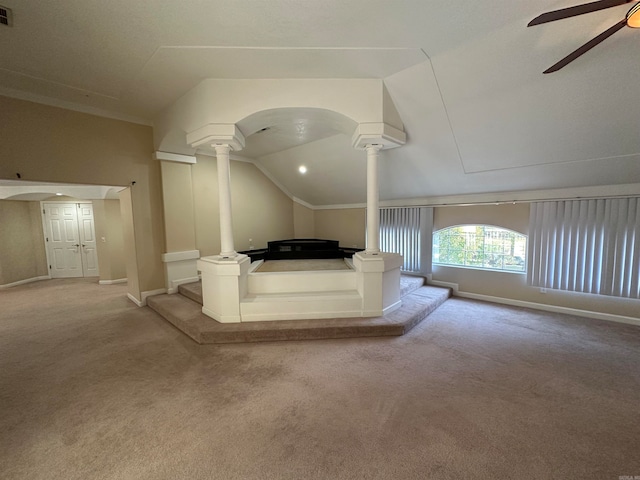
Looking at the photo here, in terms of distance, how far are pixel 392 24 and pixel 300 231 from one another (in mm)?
5126

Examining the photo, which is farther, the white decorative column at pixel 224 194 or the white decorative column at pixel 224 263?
the white decorative column at pixel 224 194

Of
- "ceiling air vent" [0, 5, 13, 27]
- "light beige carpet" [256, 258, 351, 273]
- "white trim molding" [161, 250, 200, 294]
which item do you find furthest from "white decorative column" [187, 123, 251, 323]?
"ceiling air vent" [0, 5, 13, 27]

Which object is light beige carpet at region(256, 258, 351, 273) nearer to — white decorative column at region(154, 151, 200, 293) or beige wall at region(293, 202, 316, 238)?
white decorative column at region(154, 151, 200, 293)

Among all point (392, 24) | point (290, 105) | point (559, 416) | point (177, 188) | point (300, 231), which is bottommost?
point (559, 416)

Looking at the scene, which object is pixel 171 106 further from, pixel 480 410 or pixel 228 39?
pixel 480 410

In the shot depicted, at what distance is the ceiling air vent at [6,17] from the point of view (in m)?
2.07

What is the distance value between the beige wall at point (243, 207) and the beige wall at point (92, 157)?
70cm

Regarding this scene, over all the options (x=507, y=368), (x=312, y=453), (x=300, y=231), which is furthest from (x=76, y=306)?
(x=507, y=368)

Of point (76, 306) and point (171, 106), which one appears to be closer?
point (171, 106)

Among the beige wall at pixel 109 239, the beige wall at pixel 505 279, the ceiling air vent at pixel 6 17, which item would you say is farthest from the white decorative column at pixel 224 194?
the beige wall at pixel 109 239

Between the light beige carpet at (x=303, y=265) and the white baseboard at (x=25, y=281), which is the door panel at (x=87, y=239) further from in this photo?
the light beige carpet at (x=303, y=265)

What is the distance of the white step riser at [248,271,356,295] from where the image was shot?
3652 mm

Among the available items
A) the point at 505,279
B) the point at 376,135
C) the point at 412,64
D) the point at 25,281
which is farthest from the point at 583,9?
the point at 25,281

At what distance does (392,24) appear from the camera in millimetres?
2256
